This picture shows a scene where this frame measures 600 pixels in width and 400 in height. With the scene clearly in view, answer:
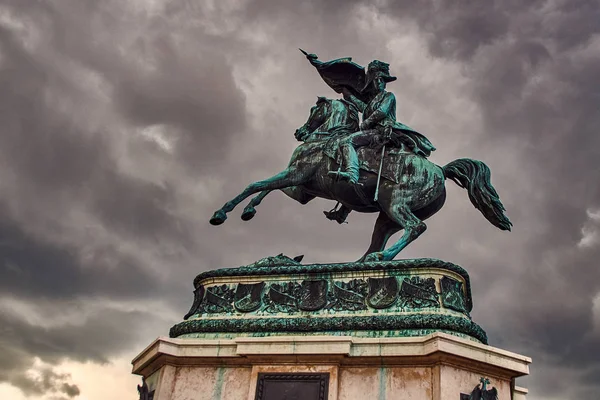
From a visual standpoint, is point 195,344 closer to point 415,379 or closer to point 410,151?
point 415,379

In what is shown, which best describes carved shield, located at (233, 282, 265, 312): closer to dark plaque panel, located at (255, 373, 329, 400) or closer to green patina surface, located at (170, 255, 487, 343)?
green patina surface, located at (170, 255, 487, 343)

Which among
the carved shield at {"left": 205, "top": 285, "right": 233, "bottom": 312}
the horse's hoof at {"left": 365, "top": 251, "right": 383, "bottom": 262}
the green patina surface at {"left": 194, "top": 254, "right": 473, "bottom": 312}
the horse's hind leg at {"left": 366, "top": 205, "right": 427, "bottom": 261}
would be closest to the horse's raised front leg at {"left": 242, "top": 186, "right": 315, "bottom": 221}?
the green patina surface at {"left": 194, "top": 254, "right": 473, "bottom": 312}

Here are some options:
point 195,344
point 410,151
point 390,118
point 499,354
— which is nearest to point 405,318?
point 499,354

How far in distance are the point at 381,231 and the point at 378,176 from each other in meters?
1.39

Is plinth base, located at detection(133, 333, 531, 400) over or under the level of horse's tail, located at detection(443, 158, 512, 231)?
under

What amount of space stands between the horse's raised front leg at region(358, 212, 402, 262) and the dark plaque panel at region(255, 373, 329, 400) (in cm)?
392

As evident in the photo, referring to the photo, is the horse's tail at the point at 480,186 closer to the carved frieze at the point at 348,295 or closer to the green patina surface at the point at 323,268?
the green patina surface at the point at 323,268

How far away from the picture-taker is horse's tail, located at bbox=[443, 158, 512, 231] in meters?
10.8

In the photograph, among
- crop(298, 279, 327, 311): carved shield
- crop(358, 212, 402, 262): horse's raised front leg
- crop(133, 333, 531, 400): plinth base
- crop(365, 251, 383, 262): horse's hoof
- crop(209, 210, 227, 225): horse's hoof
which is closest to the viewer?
crop(133, 333, 531, 400): plinth base

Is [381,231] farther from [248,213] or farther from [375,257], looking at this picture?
[248,213]

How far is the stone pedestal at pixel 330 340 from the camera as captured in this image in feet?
25.7

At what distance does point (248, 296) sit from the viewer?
948 cm

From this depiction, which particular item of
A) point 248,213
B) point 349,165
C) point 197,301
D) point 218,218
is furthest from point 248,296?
point 349,165

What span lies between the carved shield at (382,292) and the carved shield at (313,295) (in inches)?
26.1
